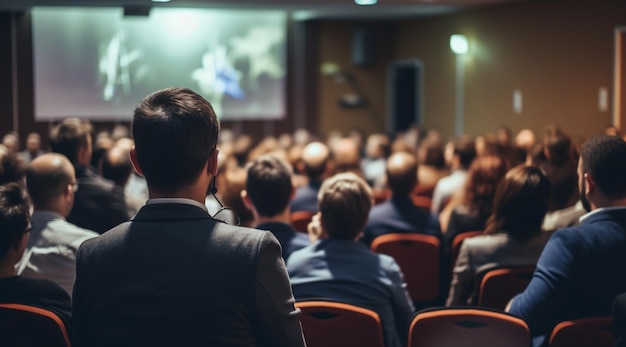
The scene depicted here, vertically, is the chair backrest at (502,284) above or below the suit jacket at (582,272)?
below

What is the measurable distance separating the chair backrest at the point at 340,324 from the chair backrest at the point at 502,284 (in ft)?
2.81

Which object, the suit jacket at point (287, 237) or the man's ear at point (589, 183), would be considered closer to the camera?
the man's ear at point (589, 183)

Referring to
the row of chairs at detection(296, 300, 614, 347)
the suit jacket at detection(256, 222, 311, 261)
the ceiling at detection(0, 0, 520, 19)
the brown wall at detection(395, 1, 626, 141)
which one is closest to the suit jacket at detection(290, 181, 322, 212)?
the suit jacket at detection(256, 222, 311, 261)

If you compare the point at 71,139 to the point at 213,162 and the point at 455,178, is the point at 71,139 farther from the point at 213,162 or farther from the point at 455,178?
the point at 213,162

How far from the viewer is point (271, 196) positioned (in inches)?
148

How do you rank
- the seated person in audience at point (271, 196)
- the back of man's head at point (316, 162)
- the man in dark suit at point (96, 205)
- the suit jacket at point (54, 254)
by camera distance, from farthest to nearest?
the back of man's head at point (316, 162), the man in dark suit at point (96, 205), the seated person in audience at point (271, 196), the suit jacket at point (54, 254)

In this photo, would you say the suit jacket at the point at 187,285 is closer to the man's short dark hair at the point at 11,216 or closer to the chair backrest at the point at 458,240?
the man's short dark hair at the point at 11,216

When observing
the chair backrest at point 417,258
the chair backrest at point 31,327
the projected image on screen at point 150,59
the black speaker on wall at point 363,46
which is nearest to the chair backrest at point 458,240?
the chair backrest at point 417,258

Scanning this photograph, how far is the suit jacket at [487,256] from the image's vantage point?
140 inches

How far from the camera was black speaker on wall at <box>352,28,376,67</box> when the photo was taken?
530 inches

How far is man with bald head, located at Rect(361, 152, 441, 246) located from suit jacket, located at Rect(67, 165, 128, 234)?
1478 mm

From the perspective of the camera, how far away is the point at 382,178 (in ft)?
25.7

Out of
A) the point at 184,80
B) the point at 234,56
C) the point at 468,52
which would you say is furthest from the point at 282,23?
the point at 468,52

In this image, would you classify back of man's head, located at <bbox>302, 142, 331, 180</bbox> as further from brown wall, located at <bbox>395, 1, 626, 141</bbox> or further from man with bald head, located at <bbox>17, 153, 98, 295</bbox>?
brown wall, located at <bbox>395, 1, 626, 141</bbox>
